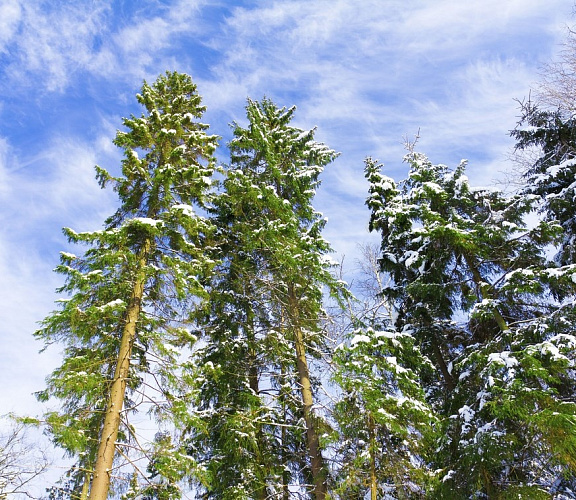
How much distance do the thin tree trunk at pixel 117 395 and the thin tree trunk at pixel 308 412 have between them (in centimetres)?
415

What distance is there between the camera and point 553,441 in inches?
281

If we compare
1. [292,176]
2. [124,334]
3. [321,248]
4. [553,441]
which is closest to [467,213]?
[321,248]

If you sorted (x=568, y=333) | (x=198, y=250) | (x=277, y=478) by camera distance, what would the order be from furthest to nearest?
1. (x=198, y=250)
2. (x=277, y=478)
3. (x=568, y=333)

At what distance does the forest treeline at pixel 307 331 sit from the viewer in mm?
8461

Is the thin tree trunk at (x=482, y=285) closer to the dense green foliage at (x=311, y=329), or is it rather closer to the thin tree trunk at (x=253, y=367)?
the dense green foliage at (x=311, y=329)

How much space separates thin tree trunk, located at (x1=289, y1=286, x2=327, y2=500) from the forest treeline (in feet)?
0.14

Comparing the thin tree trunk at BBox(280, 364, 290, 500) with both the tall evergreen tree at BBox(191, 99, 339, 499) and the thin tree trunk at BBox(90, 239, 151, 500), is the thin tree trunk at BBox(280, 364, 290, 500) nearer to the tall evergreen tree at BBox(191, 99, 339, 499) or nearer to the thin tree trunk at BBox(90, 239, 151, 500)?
the tall evergreen tree at BBox(191, 99, 339, 499)

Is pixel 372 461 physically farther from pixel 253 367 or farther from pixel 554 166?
pixel 554 166

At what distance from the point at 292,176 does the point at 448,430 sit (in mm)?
8484

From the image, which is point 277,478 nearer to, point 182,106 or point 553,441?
point 553,441

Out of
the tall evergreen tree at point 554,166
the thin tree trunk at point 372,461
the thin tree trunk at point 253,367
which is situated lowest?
the thin tree trunk at point 372,461

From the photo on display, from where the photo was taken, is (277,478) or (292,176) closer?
(277,478)

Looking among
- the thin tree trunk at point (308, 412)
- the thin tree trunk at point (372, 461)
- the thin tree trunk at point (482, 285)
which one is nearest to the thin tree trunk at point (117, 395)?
the thin tree trunk at point (308, 412)

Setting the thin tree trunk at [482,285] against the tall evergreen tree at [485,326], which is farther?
the thin tree trunk at [482,285]
